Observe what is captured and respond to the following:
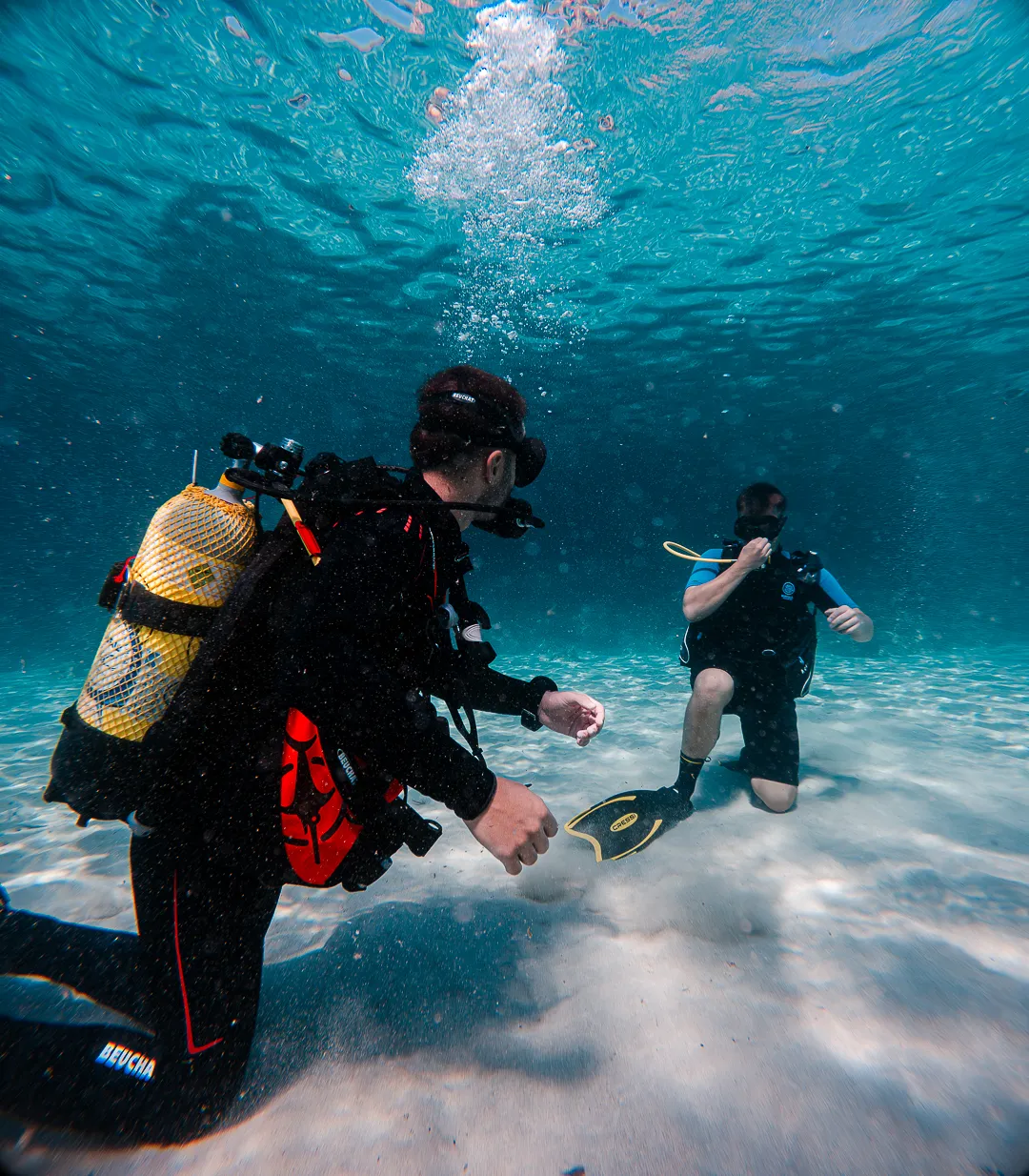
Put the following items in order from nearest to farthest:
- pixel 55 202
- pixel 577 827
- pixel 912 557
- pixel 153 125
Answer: pixel 577 827, pixel 153 125, pixel 55 202, pixel 912 557

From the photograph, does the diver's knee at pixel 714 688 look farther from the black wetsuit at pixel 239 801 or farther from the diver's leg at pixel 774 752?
the black wetsuit at pixel 239 801

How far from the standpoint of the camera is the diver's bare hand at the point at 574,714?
2414mm

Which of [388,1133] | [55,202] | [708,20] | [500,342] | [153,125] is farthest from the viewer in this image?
[500,342]

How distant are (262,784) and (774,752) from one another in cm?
398

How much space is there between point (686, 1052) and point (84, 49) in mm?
15292

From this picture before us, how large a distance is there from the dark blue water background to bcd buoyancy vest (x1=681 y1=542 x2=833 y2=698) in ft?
32.0

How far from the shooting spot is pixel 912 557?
6269cm

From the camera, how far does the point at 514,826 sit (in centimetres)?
156

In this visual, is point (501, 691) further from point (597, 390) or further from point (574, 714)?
point (597, 390)

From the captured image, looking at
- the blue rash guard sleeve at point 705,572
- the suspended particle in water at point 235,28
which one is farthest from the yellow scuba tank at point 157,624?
the suspended particle in water at point 235,28

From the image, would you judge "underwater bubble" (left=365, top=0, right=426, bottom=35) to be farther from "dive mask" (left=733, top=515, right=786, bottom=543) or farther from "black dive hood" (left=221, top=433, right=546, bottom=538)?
"black dive hood" (left=221, top=433, right=546, bottom=538)

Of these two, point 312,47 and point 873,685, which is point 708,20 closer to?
point 312,47

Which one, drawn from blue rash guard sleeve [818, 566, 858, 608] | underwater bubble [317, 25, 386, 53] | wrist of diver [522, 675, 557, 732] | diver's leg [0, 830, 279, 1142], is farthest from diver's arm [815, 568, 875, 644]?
underwater bubble [317, 25, 386, 53]

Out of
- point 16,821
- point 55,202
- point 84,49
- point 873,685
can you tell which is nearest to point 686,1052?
point 16,821
